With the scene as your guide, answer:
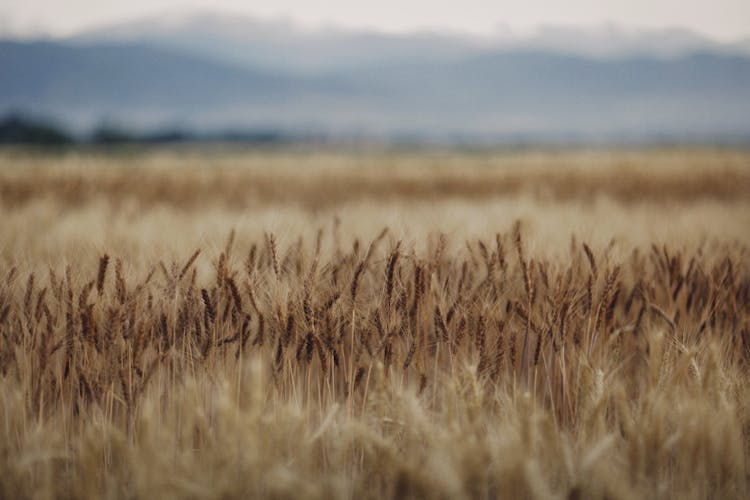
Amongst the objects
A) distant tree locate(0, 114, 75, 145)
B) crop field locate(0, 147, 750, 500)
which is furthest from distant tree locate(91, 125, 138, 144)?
crop field locate(0, 147, 750, 500)

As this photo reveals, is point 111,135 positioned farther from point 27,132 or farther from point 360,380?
point 360,380

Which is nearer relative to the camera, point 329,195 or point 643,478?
point 643,478

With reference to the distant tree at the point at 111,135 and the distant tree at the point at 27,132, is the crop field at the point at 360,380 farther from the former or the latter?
the distant tree at the point at 111,135

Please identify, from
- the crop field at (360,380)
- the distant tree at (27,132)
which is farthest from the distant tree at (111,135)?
the crop field at (360,380)

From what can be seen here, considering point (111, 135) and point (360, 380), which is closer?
point (360, 380)

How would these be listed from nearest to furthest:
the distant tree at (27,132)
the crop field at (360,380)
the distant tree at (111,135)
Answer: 1. the crop field at (360,380)
2. the distant tree at (27,132)
3. the distant tree at (111,135)

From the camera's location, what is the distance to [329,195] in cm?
865

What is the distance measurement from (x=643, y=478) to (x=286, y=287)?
103 cm

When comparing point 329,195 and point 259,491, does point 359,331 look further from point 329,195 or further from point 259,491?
point 329,195

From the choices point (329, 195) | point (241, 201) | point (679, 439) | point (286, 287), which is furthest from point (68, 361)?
point (329, 195)

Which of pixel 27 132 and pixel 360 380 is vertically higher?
pixel 27 132

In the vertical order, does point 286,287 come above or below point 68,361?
above

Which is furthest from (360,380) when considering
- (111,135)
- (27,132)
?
(111,135)

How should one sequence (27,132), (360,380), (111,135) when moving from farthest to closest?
(111,135) → (27,132) → (360,380)
